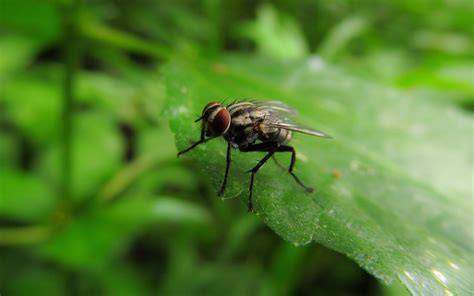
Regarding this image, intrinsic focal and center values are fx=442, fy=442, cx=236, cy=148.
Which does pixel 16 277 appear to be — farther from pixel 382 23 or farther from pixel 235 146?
pixel 382 23

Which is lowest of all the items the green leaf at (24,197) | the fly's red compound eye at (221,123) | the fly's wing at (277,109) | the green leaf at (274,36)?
the green leaf at (24,197)

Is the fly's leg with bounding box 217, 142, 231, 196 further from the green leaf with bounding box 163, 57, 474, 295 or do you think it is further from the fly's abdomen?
the fly's abdomen

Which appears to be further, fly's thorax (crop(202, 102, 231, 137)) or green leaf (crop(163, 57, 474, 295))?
fly's thorax (crop(202, 102, 231, 137))

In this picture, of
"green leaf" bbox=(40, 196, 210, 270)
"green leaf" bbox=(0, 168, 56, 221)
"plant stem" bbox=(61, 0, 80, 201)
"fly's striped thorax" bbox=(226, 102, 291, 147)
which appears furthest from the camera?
"green leaf" bbox=(0, 168, 56, 221)

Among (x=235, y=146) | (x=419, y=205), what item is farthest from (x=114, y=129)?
(x=419, y=205)

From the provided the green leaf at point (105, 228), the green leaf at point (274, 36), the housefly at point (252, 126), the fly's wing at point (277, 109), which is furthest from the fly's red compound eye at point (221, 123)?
the green leaf at point (274, 36)

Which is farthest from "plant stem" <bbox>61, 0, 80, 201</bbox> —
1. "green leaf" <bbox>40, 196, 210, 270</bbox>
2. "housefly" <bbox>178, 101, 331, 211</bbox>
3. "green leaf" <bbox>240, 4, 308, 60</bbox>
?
"green leaf" <bbox>240, 4, 308, 60</bbox>

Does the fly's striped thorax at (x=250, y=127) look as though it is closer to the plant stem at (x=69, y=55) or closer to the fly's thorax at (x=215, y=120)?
the fly's thorax at (x=215, y=120)
